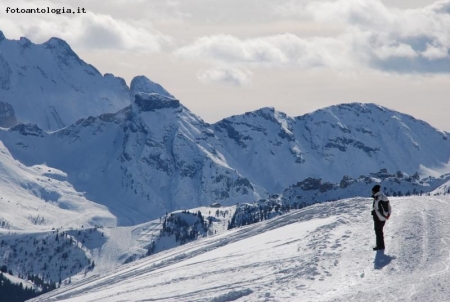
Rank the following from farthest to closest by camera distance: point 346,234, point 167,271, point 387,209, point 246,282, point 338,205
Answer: point 338,205 < point 167,271 < point 346,234 < point 387,209 < point 246,282

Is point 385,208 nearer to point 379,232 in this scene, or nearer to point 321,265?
point 379,232

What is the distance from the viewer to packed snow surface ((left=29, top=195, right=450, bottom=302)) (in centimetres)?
2609

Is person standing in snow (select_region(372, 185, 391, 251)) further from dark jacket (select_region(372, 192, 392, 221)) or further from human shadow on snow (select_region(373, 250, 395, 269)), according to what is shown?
human shadow on snow (select_region(373, 250, 395, 269))

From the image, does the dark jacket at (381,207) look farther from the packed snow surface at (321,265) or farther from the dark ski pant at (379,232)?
the packed snow surface at (321,265)

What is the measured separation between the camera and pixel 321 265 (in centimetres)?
2919

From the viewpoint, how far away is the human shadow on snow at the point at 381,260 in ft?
94.2

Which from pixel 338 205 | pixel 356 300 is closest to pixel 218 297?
pixel 356 300

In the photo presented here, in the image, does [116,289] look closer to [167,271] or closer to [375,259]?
[167,271]

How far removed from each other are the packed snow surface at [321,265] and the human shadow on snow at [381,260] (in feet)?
0.11

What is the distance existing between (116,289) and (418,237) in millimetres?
12521

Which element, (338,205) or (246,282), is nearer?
(246,282)

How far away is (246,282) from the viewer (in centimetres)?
2888

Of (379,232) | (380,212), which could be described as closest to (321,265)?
(379,232)

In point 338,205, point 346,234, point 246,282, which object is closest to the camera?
point 246,282
